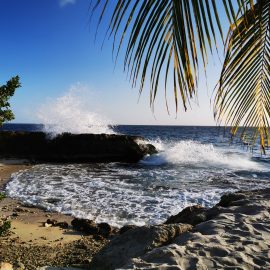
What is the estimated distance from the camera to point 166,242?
3.62 metres

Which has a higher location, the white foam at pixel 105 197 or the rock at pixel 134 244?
the rock at pixel 134 244

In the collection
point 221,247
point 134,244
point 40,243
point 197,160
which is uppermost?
point 221,247

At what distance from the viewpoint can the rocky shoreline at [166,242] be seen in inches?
115

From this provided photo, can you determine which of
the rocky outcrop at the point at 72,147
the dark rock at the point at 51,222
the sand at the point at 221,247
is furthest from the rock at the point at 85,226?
the rocky outcrop at the point at 72,147

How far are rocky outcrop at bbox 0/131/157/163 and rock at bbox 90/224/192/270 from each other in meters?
16.6

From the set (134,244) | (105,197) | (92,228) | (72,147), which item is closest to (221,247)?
(134,244)

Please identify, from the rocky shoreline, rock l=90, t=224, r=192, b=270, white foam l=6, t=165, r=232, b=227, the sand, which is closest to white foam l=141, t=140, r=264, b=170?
white foam l=6, t=165, r=232, b=227

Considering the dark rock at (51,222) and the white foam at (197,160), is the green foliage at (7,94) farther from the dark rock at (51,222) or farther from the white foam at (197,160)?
the white foam at (197,160)

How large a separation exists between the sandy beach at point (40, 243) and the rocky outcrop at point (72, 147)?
12445 millimetres

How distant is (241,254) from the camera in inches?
117

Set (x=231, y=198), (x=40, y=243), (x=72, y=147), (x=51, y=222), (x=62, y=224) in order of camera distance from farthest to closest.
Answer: (x=72, y=147), (x=51, y=222), (x=62, y=224), (x=40, y=243), (x=231, y=198)

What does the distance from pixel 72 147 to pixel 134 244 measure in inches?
698

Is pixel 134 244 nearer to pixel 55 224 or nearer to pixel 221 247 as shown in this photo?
pixel 221 247

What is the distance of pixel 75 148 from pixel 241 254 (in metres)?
18.6
